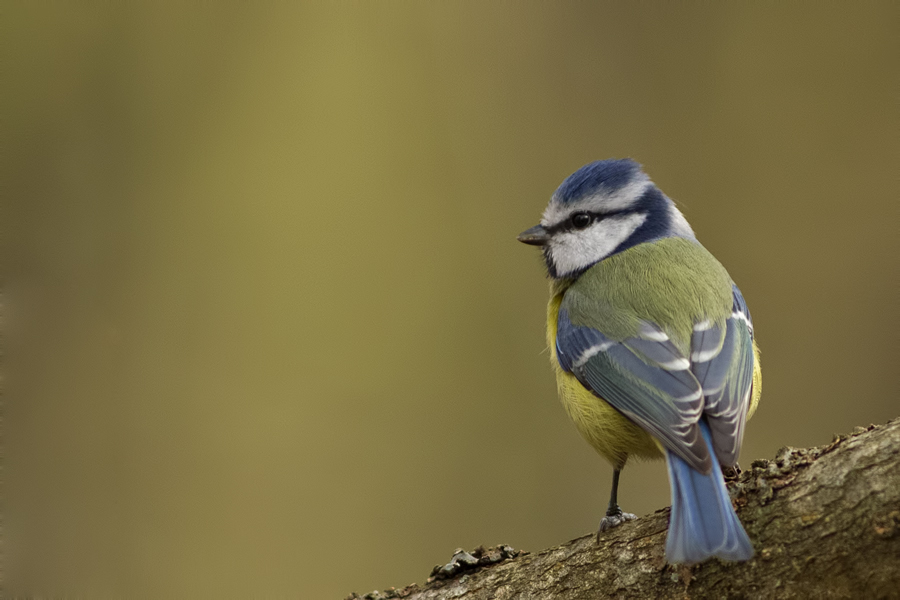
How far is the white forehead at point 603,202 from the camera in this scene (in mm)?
2143

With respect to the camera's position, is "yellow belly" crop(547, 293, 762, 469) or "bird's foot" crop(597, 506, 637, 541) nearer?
"bird's foot" crop(597, 506, 637, 541)

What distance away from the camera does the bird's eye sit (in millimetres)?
2154

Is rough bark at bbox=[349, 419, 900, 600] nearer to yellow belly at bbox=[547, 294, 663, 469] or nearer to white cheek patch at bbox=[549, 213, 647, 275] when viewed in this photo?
yellow belly at bbox=[547, 294, 663, 469]

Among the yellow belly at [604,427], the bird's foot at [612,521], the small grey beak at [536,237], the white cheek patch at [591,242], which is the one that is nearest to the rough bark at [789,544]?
the bird's foot at [612,521]

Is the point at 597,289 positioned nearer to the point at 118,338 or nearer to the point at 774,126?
the point at 774,126

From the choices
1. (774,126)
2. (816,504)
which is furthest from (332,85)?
(816,504)

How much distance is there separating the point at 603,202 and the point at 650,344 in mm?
603

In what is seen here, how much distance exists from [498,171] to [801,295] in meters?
1.36

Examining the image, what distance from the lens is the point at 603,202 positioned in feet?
7.02

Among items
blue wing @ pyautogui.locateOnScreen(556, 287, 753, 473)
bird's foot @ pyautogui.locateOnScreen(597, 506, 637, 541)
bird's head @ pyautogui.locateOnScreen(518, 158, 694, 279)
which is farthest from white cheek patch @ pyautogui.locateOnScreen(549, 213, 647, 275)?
bird's foot @ pyautogui.locateOnScreen(597, 506, 637, 541)

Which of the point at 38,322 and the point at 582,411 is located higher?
the point at 38,322

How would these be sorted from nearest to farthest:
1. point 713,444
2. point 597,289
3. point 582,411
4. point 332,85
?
1. point 713,444
2. point 582,411
3. point 597,289
4. point 332,85

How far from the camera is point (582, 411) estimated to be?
5.67 ft

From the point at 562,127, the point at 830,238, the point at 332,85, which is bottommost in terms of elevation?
the point at 830,238
